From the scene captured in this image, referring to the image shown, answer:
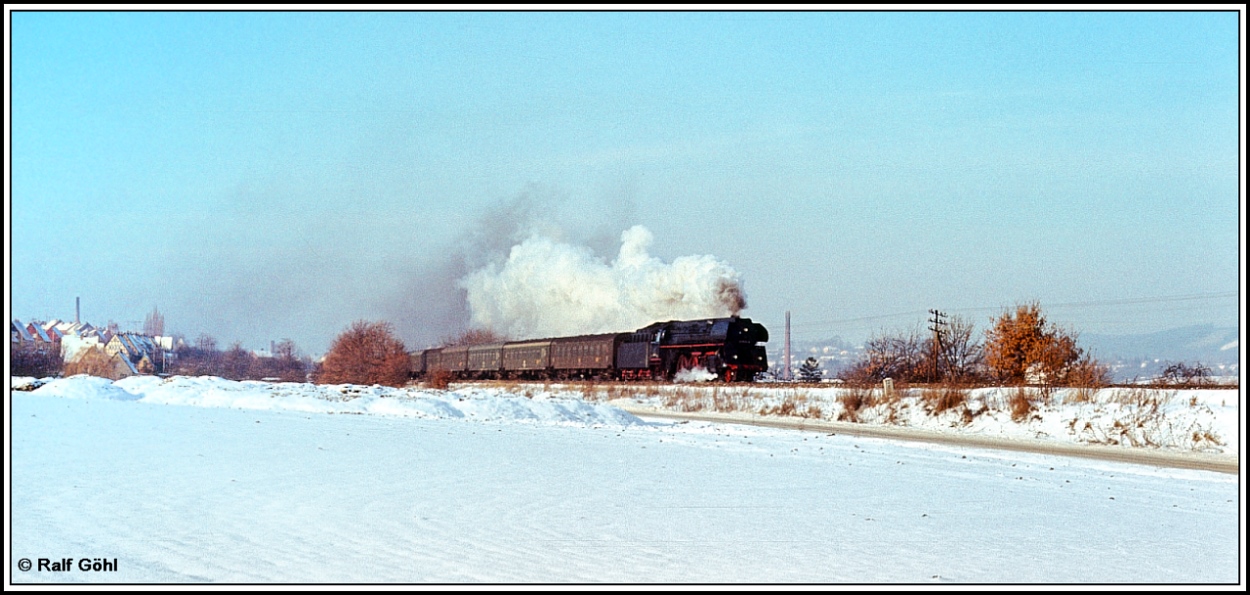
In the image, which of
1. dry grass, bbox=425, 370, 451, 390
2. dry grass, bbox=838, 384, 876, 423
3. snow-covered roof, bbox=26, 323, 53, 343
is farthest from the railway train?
snow-covered roof, bbox=26, 323, 53, 343

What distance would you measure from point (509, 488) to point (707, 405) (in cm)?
2731

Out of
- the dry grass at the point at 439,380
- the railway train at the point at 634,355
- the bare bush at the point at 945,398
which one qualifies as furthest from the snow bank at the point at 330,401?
the dry grass at the point at 439,380

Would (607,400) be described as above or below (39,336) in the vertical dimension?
below

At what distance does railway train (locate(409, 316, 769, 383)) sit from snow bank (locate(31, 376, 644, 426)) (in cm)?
1872

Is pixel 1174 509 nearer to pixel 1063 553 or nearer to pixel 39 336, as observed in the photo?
pixel 1063 553

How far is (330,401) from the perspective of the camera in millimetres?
27547

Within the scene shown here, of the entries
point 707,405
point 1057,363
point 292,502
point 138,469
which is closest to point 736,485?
point 292,502

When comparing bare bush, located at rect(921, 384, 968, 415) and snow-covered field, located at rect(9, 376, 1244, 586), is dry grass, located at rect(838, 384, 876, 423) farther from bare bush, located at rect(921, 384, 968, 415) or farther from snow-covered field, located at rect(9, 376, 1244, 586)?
snow-covered field, located at rect(9, 376, 1244, 586)

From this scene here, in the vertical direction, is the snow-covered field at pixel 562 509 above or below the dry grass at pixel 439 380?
above

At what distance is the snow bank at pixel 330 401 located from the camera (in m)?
26.1

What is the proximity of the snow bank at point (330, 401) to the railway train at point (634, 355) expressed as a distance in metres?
18.7

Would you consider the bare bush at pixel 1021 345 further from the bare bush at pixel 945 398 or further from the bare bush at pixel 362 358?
the bare bush at pixel 362 358

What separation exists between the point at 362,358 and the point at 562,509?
49.4 metres

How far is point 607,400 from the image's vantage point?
45.6 metres
